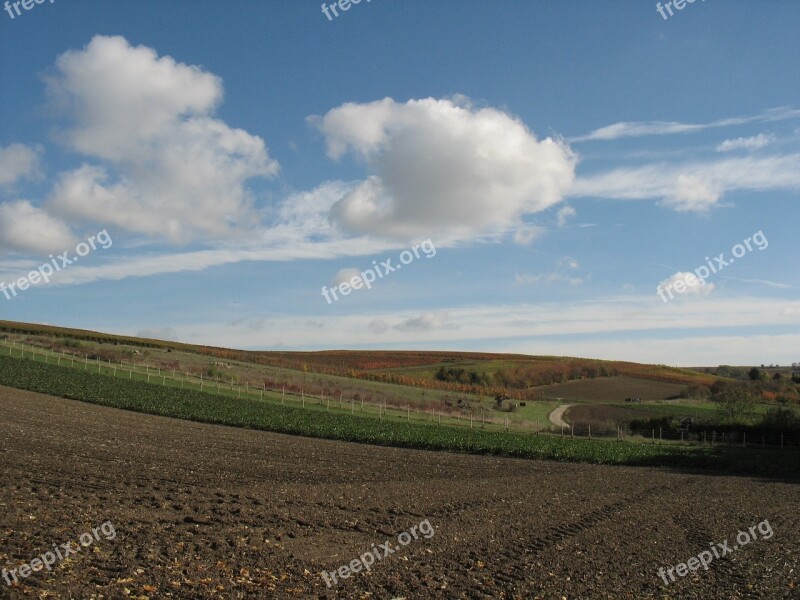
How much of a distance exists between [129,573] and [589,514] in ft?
37.2

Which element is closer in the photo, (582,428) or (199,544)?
(199,544)

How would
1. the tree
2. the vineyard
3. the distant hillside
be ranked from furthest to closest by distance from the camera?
the distant hillside
the tree
the vineyard

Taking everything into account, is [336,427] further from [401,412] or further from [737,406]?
[737,406]

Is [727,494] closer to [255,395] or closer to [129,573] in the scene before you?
[129,573]

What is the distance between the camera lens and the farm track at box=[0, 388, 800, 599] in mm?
9492

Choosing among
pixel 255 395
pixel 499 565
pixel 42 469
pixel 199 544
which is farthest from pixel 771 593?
pixel 255 395

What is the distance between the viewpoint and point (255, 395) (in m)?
61.2
